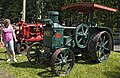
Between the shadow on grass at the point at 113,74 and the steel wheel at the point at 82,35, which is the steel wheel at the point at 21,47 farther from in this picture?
the shadow on grass at the point at 113,74

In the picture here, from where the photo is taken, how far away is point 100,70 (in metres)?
9.05

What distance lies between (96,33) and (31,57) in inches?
103

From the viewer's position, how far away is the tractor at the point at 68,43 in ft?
27.2

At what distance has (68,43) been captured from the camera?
9117 mm

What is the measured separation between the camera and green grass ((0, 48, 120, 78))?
328 inches

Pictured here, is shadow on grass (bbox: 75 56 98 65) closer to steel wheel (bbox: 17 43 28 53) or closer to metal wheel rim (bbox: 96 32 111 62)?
metal wheel rim (bbox: 96 32 111 62)

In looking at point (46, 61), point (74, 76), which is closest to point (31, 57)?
point (46, 61)

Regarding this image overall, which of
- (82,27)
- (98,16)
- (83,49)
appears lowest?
(98,16)

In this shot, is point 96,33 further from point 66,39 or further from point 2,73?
point 2,73

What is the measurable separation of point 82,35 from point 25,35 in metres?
4.90

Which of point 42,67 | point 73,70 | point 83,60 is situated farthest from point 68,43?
point 83,60

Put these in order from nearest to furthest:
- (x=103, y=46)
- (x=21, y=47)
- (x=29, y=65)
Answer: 1. (x=29, y=65)
2. (x=103, y=46)
3. (x=21, y=47)

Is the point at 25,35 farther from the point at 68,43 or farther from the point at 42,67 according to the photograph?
the point at 68,43

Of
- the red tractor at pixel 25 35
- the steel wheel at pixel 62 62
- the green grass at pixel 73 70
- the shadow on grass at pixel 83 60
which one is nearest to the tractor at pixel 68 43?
the steel wheel at pixel 62 62
